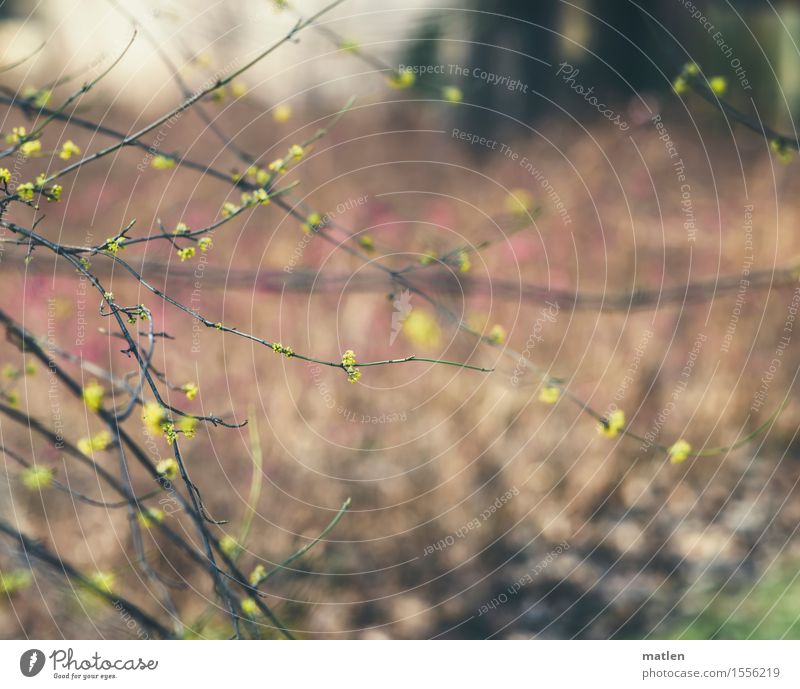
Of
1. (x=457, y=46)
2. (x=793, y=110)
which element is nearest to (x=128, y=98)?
(x=457, y=46)

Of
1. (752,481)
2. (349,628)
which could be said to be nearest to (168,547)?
(349,628)

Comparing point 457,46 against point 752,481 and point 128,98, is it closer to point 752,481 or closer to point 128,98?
point 128,98

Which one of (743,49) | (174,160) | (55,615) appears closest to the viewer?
(174,160)

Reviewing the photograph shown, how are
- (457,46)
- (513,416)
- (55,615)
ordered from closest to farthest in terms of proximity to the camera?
(55,615)
(513,416)
(457,46)

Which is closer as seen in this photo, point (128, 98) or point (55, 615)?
point (55, 615)

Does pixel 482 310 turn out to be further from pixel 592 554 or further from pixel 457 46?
pixel 457 46

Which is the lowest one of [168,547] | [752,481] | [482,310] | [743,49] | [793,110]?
[168,547]

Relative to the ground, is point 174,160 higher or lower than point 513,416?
lower
